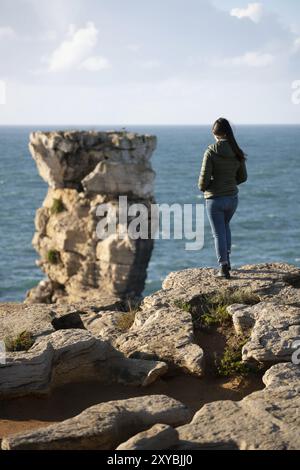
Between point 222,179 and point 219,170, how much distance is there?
0.53ft

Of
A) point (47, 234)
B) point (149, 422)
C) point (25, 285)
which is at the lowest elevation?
point (25, 285)

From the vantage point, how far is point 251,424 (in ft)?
22.5

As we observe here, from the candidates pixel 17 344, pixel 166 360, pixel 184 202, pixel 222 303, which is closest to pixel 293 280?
pixel 222 303

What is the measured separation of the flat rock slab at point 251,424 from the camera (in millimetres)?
6477

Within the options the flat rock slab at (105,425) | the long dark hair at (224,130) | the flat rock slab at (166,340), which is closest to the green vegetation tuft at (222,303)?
the flat rock slab at (166,340)

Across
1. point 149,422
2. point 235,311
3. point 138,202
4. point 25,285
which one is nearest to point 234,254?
point 25,285

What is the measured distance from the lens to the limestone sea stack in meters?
33.1

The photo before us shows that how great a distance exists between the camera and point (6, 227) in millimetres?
61844

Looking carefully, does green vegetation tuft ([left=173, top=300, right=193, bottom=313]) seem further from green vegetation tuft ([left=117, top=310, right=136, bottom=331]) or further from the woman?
the woman

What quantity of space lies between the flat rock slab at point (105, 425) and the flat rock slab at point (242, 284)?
12.1 ft

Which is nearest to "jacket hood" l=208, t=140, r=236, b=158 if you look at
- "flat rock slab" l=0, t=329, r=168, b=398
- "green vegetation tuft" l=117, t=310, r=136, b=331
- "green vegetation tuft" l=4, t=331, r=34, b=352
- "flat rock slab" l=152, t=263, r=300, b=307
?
"flat rock slab" l=152, t=263, r=300, b=307

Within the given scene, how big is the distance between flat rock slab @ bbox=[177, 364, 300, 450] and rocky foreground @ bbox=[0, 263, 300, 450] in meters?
0.01

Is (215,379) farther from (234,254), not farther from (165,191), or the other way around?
(165,191)

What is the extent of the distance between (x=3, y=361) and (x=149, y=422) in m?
2.51
